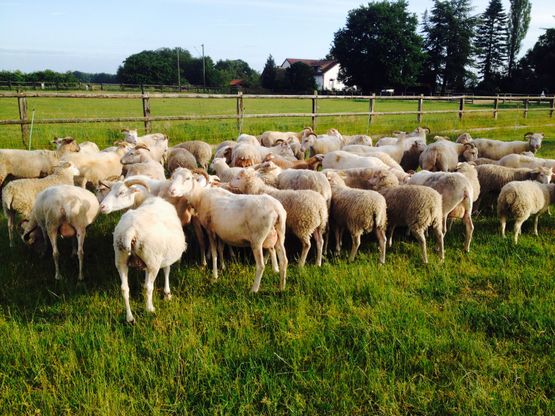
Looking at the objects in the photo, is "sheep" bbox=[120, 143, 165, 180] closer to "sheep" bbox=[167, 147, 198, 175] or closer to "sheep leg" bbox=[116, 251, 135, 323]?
"sheep" bbox=[167, 147, 198, 175]

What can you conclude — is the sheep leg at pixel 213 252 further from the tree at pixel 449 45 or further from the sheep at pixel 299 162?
the tree at pixel 449 45

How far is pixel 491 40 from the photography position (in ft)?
251

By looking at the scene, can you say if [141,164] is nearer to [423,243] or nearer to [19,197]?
[19,197]

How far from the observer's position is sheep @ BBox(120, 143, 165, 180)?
7395 mm

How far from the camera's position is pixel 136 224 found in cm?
412

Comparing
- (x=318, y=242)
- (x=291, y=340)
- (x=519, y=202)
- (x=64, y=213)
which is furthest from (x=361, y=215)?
(x=64, y=213)

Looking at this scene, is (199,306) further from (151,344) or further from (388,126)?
(388,126)

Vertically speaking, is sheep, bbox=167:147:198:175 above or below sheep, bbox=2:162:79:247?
above

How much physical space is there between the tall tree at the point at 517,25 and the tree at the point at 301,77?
34.3 m

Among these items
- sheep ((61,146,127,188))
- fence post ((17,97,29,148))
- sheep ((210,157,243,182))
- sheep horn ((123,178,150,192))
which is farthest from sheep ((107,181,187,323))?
fence post ((17,97,29,148))

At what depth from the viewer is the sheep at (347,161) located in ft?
27.0

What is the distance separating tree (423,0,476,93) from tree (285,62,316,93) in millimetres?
18969

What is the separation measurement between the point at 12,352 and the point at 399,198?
15.5 feet

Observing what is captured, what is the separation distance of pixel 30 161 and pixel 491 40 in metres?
85.3
